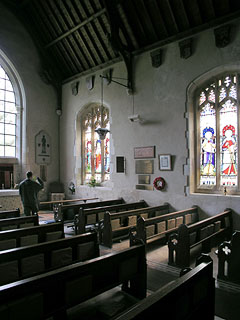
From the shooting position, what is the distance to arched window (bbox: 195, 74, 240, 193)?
611 centimetres

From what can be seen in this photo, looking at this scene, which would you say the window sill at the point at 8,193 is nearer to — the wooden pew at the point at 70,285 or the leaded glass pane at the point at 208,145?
the leaded glass pane at the point at 208,145

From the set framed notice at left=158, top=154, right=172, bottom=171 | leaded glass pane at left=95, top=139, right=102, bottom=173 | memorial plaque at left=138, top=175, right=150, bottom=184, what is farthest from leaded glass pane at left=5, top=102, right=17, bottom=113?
framed notice at left=158, top=154, right=172, bottom=171

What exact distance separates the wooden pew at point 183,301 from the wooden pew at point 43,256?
126 cm

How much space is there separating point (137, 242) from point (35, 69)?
868cm

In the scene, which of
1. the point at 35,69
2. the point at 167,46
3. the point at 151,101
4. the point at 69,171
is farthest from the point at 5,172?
the point at 167,46

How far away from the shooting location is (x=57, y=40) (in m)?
8.97

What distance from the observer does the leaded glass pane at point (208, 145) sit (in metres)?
6.46

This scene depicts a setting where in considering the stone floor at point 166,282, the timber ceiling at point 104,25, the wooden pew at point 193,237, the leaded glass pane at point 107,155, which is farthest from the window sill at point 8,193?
the wooden pew at point 193,237

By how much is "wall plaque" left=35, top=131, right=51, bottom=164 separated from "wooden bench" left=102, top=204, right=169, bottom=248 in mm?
5082

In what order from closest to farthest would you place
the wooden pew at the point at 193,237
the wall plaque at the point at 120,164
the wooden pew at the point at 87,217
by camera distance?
1. the wooden pew at the point at 193,237
2. the wooden pew at the point at 87,217
3. the wall plaque at the point at 120,164

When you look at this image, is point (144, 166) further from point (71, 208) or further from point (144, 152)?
point (71, 208)

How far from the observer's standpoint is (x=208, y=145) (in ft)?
21.5

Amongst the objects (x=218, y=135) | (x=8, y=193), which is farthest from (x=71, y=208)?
(x=218, y=135)

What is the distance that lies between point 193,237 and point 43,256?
2440 millimetres
